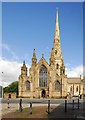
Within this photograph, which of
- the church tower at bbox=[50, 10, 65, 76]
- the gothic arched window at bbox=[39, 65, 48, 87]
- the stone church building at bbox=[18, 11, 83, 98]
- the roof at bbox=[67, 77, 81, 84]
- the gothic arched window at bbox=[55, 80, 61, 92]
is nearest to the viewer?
the stone church building at bbox=[18, 11, 83, 98]

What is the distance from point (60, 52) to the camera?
10019cm

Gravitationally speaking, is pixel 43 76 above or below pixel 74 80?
above

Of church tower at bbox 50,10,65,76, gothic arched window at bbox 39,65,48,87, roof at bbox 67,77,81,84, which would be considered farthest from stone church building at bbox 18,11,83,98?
roof at bbox 67,77,81,84

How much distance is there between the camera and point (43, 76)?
86938 millimetres

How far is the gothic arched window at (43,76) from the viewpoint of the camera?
8675 cm

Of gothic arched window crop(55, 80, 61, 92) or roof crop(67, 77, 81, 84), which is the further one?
roof crop(67, 77, 81, 84)

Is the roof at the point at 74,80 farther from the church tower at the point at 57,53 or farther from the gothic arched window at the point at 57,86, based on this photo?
the gothic arched window at the point at 57,86

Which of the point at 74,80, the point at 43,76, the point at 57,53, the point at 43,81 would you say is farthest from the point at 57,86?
the point at 74,80

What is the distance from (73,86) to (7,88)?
3818 centimetres

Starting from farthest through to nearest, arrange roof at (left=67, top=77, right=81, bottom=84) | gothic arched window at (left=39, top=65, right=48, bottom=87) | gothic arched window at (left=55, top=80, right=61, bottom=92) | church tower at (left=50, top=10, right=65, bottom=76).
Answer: roof at (left=67, top=77, right=81, bottom=84)
church tower at (left=50, top=10, right=65, bottom=76)
gothic arched window at (left=39, top=65, right=48, bottom=87)
gothic arched window at (left=55, top=80, right=61, bottom=92)

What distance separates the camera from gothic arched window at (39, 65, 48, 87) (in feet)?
285

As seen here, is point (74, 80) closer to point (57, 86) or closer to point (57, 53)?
point (57, 53)

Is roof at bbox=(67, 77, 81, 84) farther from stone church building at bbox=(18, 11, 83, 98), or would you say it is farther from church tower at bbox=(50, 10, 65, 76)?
stone church building at bbox=(18, 11, 83, 98)

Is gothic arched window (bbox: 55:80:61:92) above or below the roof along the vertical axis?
below
